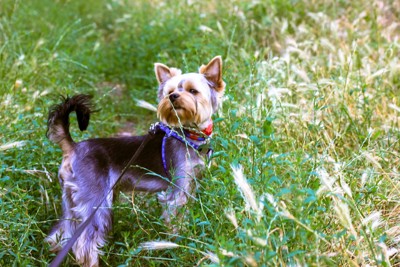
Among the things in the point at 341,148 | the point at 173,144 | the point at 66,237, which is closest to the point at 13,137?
the point at 66,237

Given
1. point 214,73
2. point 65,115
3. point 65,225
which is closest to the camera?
point 65,115

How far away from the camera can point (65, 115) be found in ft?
14.9

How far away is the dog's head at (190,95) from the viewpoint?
4586mm

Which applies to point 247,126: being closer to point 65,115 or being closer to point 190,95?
point 190,95

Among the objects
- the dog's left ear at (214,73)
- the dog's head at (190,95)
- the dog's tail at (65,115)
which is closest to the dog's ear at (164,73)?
the dog's head at (190,95)

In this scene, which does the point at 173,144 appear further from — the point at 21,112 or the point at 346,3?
the point at 346,3

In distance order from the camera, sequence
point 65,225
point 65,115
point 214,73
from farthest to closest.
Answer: point 214,73 < point 65,225 < point 65,115

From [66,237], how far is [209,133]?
1.47 metres

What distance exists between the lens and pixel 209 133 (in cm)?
491

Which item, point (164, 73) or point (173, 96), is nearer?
point (173, 96)

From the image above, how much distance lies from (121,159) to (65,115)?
0.57 m

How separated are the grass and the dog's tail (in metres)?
0.45

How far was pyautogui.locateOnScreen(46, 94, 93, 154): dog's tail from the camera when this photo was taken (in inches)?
177

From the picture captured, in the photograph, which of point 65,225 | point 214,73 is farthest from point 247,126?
point 65,225
